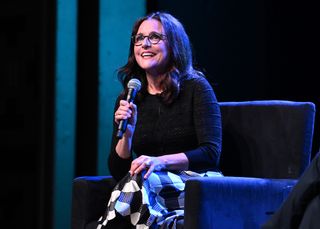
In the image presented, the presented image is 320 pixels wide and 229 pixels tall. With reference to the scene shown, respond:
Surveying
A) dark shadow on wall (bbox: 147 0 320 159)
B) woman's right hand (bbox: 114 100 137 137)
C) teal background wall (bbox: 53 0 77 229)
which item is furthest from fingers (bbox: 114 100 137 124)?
teal background wall (bbox: 53 0 77 229)

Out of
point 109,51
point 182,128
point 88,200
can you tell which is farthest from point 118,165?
point 109,51

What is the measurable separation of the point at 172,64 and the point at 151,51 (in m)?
0.12

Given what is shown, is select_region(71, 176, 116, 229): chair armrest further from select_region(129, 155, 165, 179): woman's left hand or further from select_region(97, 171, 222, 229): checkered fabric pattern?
select_region(129, 155, 165, 179): woman's left hand

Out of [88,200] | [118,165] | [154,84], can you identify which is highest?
[154,84]

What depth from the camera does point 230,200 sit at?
2.41 metres

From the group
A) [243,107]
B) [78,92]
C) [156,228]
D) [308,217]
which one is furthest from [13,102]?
[308,217]

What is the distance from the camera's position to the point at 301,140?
275cm

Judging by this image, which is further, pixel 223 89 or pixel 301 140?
pixel 223 89

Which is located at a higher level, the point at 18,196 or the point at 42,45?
the point at 42,45

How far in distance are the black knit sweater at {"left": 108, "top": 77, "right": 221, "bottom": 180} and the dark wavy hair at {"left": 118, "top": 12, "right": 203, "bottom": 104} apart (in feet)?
0.13

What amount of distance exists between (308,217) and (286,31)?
6.28ft

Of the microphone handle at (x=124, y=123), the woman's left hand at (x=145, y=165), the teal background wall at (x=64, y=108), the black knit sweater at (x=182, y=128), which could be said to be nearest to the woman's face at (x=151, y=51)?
the black knit sweater at (x=182, y=128)

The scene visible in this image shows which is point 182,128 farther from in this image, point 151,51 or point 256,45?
point 256,45

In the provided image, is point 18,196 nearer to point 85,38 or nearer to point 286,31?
point 85,38
